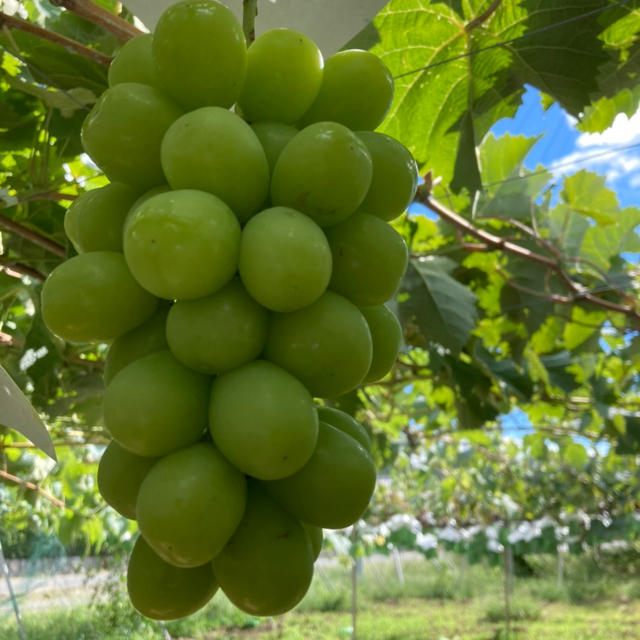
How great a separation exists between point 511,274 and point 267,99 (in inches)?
57.8

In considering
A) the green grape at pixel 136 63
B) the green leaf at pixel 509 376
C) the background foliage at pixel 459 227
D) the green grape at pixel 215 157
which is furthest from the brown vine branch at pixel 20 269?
the green leaf at pixel 509 376

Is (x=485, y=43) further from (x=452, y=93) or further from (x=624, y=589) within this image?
(x=624, y=589)

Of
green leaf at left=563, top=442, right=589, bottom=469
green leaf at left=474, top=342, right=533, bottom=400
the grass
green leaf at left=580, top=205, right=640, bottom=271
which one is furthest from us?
the grass

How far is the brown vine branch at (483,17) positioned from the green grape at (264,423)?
733 mm

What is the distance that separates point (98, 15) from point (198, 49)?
0.27 meters

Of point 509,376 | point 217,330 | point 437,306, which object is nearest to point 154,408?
point 217,330

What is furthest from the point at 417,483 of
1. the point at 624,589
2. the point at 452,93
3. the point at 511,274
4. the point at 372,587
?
the point at 452,93

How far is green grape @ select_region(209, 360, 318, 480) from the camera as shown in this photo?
1.29 feet

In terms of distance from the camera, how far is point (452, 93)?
1044mm

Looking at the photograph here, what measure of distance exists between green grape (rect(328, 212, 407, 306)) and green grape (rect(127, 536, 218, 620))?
0.21 m

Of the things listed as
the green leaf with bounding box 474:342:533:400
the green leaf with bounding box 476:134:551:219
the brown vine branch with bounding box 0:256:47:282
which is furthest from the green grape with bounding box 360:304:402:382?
the green leaf with bounding box 474:342:533:400

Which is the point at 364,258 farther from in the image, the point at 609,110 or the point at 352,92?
the point at 609,110

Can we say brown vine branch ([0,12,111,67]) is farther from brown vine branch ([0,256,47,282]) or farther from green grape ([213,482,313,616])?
green grape ([213,482,313,616])

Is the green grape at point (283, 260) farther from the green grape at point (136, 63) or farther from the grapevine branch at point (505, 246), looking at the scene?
the grapevine branch at point (505, 246)
